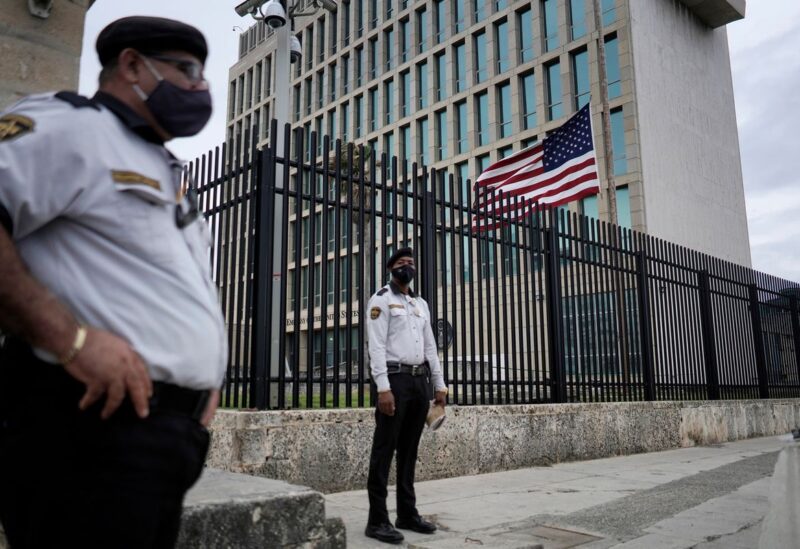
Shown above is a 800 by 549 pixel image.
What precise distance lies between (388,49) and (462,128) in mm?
8622

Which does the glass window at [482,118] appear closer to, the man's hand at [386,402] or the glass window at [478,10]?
the glass window at [478,10]

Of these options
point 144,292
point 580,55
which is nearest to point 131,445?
point 144,292

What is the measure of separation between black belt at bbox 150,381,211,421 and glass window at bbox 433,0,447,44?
34589 mm

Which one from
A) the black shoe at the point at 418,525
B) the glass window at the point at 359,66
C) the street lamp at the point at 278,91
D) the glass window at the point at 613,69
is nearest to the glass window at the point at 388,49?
the glass window at the point at 359,66

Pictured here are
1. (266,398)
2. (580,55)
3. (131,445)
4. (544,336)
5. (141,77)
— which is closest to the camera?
(131,445)

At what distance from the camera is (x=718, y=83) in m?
31.2

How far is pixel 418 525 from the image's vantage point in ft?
13.1

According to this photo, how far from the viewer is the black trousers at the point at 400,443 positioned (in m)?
3.84

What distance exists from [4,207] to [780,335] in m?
15.0

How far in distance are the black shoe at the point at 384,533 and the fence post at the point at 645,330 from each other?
6.48 meters

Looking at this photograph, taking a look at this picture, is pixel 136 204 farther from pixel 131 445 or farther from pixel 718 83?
pixel 718 83

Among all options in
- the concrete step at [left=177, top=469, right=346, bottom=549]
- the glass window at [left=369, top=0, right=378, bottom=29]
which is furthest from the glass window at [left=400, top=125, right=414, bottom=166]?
the concrete step at [left=177, top=469, right=346, bottom=549]

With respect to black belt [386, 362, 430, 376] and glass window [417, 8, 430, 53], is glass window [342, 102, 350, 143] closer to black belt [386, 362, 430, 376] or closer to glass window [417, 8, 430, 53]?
glass window [417, 8, 430, 53]

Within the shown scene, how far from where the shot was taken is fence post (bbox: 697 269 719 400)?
10695mm
